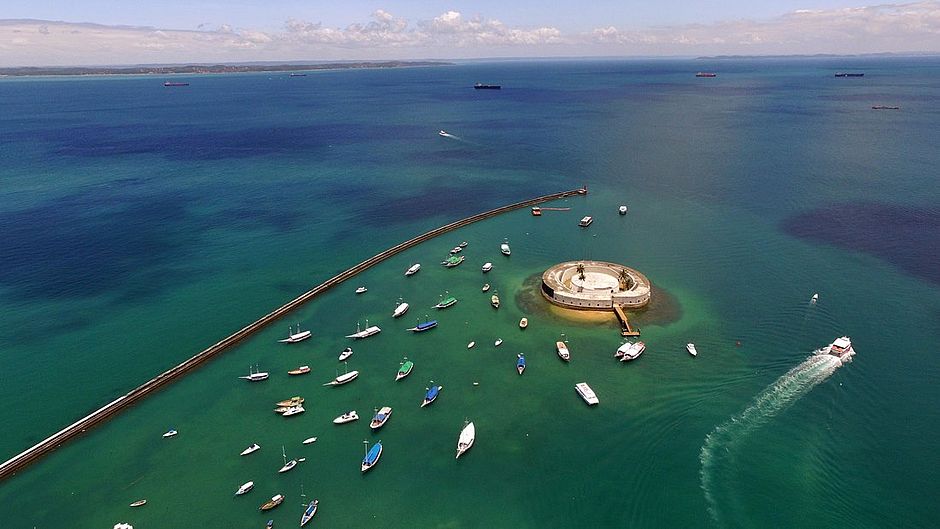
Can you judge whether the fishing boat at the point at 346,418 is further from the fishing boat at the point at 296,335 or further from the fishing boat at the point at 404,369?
the fishing boat at the point at 296,335

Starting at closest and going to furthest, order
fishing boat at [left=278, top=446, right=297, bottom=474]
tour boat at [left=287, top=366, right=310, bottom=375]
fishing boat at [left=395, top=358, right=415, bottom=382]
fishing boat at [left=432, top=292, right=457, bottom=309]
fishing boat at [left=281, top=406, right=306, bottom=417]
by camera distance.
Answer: fishing boat at [left=278, top=446, right=297, bottom=474], fishing boat at [left=281, top=406, right=306, bottom=417], fishing boat at [left=395, top=358, right=415, bottom=382], tour boat at [left=287, top=366, right=310, bottom=375], fishing boat at [left=432, top=292, right=457, bottom=309]

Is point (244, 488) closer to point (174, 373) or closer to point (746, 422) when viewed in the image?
point (174, 373)

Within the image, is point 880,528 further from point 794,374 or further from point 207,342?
point 207,342

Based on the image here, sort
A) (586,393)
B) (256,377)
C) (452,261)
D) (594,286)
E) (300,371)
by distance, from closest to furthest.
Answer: (586,393), (256,377), (300,371), (594,286), (452,261)

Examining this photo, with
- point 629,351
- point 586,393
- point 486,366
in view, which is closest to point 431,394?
point 486,366

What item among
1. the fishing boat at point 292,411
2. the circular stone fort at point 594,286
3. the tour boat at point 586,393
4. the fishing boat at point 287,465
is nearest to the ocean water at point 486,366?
the fishing boat at point 292,411

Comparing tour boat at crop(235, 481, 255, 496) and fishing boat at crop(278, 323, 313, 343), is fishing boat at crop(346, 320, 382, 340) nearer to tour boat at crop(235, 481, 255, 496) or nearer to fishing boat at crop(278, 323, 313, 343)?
fishing boat at crop(278, 323, 313, 343)

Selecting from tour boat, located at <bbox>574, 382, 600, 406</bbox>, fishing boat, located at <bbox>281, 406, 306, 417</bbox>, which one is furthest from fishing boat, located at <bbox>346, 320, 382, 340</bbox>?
tour boat, located at <bbox>574, 382, 600, 406</bbox>

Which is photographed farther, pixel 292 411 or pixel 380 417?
pixel 292 411
